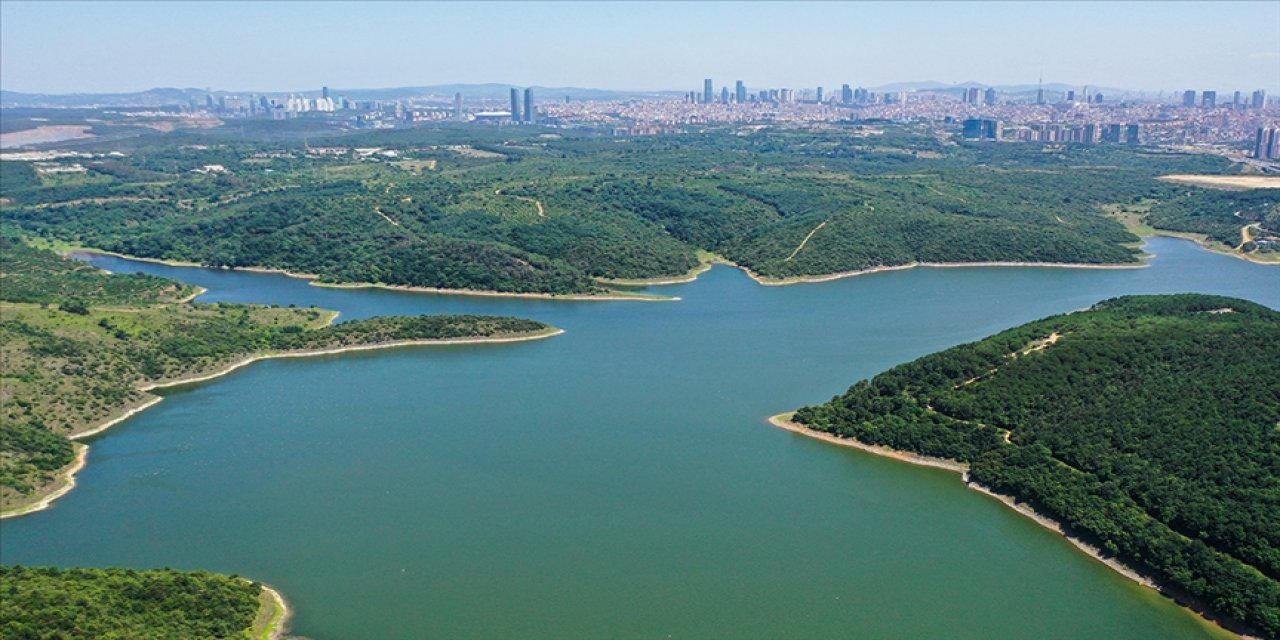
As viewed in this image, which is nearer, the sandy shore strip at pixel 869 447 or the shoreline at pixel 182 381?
the shoreline at pixel 182 381

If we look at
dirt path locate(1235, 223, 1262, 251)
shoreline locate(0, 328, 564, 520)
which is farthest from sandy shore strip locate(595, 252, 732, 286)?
dirt path locate(1235, 223, 1262, 251)

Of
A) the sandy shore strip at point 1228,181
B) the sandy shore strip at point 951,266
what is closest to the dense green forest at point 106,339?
the sandy shore strip at point 951,266

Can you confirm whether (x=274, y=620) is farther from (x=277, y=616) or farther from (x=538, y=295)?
(x=538, y=295)

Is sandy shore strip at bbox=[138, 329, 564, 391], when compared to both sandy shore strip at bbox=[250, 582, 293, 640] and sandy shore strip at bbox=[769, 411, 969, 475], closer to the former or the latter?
sandy shore strip at bbox=[769, 411, 969, 475]

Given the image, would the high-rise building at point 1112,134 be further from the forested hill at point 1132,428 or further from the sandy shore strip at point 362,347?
the sandy shore strip at point 362,347

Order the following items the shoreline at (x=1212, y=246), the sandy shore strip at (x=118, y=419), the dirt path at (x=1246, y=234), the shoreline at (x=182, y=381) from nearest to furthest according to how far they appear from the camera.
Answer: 1. the shoreline at (x=182, y=381)
2. the sandy shore strip at (x=118, y=419)
3. the shoreline at (x=1212, y=246)
4. the dirt path at (x=1246, y=234)

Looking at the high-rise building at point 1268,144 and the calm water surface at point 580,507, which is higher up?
the high-rise building at point 1268,144

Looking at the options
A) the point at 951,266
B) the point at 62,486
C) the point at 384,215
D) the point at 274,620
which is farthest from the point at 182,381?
the point at 951,266
